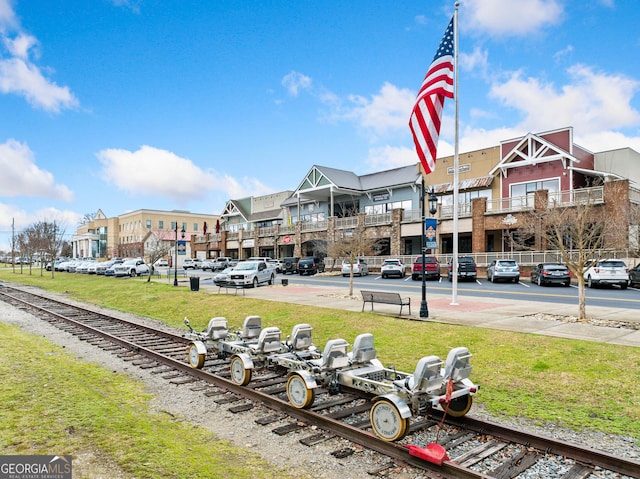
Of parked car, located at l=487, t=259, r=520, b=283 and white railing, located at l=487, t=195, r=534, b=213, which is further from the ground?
white railing, located at l=487, t=195, r=534, b=213

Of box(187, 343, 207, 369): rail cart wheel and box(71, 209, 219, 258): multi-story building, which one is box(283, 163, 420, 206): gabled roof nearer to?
box(187, 343, 207, 369): rail cart wheel

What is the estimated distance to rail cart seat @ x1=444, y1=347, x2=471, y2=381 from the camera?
5.62 m

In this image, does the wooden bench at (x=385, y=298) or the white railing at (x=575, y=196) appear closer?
the wooden bench at (x=385, y=298)

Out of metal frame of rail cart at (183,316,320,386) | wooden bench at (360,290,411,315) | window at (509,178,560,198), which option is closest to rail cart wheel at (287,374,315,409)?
metal frame of rail cart at (183,316,320,386)

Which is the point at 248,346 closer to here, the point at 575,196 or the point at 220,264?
the point at 575,196

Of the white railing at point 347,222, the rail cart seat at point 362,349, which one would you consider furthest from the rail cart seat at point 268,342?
the white railing at point 347,222

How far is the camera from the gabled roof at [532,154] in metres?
36.8

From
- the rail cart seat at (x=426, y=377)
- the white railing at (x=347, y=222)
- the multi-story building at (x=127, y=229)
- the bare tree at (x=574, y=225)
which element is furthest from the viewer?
the multi-story building at (x=127, y=229)

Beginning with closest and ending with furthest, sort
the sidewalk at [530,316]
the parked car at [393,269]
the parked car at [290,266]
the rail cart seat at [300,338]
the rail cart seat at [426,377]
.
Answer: the rail cart seat at [426,377] < the rail cart seat at [300,338] < the sidewalk at [530,316] < the parked car at [393,269] < the parked car at [290,266]

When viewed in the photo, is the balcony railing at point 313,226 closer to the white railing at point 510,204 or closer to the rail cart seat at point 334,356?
the white railing at point 510,204

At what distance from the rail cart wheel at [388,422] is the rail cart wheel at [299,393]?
1025 mm

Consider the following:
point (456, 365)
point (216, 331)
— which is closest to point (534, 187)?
point (216, 331)

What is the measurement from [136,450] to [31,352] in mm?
6958

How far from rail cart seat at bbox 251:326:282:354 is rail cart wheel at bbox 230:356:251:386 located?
0.48 metres
